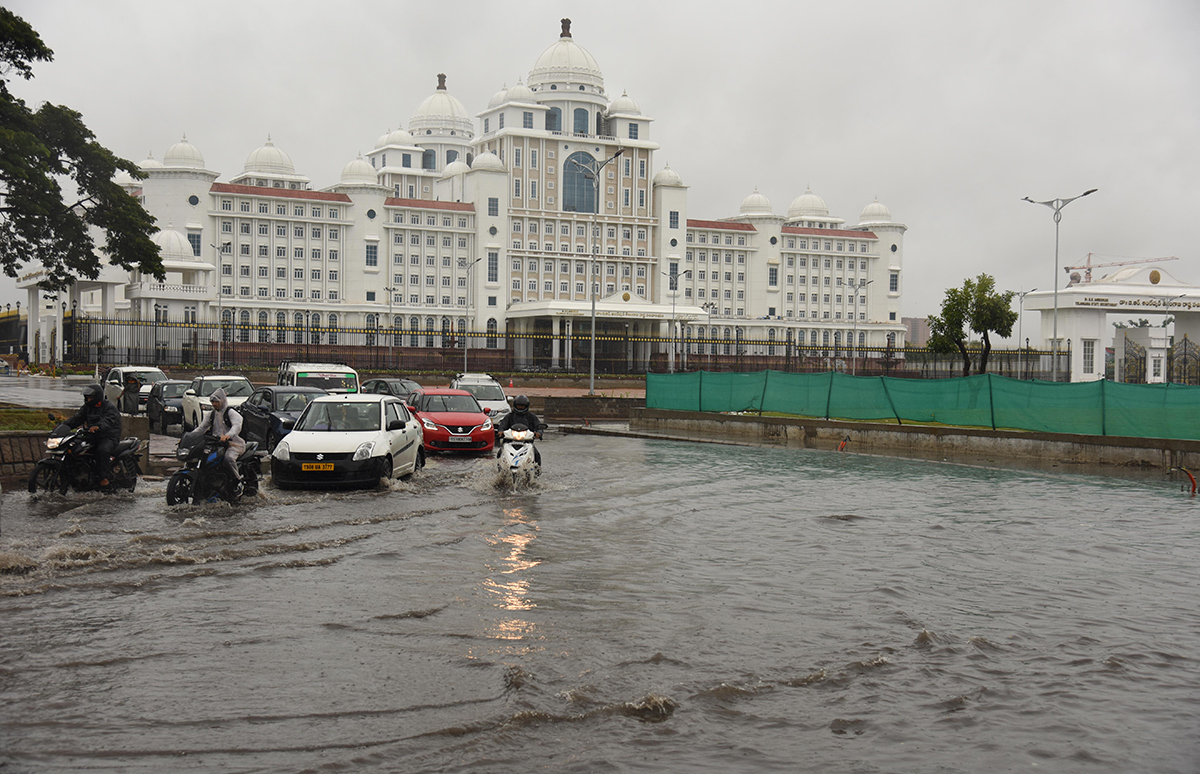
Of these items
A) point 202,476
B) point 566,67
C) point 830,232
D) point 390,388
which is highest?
point 566,67

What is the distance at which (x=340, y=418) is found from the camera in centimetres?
1683

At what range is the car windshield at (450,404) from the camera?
23656mm

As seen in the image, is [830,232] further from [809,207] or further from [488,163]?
[488,163]

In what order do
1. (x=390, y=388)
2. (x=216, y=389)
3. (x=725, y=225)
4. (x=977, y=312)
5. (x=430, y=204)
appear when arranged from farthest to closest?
(x=725, y=225) < (x=430, y=204) < (x=977, y=312) < (x=390, y=388) < (x=216, y=389)

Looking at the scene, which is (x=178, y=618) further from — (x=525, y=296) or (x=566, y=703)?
(x=525, y=296)

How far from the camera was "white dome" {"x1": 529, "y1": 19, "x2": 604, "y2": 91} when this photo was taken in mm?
106875

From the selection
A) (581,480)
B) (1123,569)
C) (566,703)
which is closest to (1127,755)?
(566,703)

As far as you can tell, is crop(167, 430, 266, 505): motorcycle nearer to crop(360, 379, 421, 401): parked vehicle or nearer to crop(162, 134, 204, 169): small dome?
crop(360, 379, 421, 401): parked vehicle

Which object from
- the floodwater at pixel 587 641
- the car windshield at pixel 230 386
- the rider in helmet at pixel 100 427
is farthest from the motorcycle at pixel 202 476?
the car windshield at pixel 230 386

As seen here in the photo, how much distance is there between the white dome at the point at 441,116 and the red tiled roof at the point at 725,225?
103ft

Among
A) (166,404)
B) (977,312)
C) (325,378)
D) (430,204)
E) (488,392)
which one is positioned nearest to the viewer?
(325,378)

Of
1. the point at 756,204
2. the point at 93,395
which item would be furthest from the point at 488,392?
the point at 756,204

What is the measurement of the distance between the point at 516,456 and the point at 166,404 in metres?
14.4

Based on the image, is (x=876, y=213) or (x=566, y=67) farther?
(x=876, y=213)
